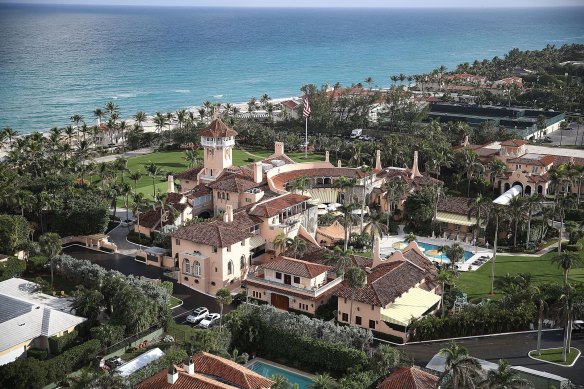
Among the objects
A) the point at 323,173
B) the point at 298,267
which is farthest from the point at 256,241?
the point at 323,173

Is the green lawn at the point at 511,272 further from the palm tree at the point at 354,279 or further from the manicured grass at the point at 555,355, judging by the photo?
the palm tree at the point at 354,279

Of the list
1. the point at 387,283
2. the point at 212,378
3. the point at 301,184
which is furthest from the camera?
the point at 301,184

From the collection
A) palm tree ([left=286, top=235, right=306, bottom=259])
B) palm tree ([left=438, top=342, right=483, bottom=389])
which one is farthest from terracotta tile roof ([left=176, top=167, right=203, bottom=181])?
palm tree ([left=438, top=342, right=483, bottom=389])

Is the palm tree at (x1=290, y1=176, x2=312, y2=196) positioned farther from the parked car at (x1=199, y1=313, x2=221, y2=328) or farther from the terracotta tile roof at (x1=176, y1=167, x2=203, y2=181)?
the parked car at (x1=199, y1=313, x2=221, y2=328)

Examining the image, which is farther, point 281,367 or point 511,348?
point 511,348

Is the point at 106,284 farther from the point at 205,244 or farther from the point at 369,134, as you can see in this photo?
the point at 369,134

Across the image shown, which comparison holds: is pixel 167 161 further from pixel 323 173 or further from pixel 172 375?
pixel 172 375

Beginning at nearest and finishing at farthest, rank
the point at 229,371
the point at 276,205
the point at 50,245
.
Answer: the point at 229,371, the point at 50,245, the point at 276,205
